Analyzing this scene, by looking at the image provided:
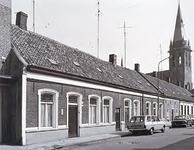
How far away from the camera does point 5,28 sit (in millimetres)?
18484

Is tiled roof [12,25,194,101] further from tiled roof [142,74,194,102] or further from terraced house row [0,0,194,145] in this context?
tiled roof [142,74,194,102]

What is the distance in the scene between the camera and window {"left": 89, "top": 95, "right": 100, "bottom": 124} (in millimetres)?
25531

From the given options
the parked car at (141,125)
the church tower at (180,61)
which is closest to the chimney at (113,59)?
the parked car at (141,125)

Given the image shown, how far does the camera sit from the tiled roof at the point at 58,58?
1991 cm

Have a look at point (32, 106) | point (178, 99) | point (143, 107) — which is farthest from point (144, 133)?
point (178, 99)

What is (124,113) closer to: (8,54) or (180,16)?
(8,54)

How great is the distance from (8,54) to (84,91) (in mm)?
7600

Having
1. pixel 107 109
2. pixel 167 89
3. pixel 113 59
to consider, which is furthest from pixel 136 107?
pixel 167 89

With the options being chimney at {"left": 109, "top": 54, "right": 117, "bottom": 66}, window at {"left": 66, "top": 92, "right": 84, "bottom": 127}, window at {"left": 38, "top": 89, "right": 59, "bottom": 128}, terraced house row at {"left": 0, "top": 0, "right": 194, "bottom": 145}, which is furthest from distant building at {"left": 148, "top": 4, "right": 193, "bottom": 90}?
window at {"left": 38, "top": 89, "right": 59, "bottom": 128}

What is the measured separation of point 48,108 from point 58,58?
437cm

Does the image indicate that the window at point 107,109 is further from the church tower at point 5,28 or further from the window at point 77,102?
the church tower at point 5,28

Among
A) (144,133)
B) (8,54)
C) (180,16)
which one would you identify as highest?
(180,16)

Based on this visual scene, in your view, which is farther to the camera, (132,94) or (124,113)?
(132,94)

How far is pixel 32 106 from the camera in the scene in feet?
60.7
